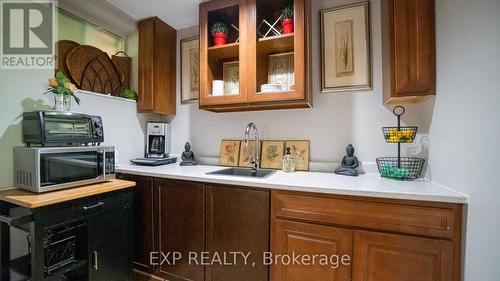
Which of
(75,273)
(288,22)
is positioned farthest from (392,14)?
(75,273)

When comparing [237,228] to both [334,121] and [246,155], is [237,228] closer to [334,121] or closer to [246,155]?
[246,155]

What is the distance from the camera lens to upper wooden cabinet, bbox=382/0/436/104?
1129 mm

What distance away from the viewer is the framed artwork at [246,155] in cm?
192

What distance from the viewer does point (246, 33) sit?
1.59 m

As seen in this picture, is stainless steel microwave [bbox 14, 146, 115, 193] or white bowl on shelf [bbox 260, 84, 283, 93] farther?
white bowl on shelf [bbox 260, 84, 283, 93]

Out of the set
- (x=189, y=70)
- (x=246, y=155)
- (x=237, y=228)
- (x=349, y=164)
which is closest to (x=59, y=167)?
(x=237, y=228)

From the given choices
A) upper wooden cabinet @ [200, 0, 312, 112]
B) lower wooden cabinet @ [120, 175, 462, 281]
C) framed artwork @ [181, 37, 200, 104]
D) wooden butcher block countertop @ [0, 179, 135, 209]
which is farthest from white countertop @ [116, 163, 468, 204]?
framed artwork @ [181, 37, 200, 104]

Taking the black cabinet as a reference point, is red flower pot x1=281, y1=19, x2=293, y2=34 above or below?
above

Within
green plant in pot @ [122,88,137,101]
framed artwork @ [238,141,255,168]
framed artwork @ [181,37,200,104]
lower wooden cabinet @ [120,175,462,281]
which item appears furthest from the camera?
framed artwork @ [181,37,200,104]

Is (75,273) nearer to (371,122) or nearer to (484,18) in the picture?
(371,122)

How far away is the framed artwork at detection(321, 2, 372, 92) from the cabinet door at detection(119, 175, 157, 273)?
1667 mm

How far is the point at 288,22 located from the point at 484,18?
105 cm

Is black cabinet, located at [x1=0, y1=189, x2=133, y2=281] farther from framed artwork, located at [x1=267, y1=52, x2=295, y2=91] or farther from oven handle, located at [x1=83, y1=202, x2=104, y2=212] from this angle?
framed artwork, located at [x1=267, y1=52, x2=295, y2=91]

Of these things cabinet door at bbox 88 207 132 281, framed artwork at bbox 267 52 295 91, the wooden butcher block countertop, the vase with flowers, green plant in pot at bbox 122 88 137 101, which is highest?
framed artwork at bbox 267 52 295 91
